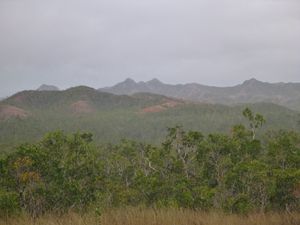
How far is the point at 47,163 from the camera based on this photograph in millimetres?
10938

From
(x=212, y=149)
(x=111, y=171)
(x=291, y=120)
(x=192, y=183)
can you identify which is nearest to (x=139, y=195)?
(x=192, y=183)

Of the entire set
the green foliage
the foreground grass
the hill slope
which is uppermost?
the hill slope

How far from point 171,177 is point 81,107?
112m

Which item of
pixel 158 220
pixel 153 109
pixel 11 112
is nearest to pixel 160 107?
pixel 153 109

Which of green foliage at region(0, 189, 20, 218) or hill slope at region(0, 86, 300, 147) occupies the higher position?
hill slope at region(0, 86, 300, 147)

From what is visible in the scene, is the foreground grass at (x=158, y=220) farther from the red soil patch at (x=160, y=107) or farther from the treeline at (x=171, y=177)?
the red soil patch at (x=160, y=107)

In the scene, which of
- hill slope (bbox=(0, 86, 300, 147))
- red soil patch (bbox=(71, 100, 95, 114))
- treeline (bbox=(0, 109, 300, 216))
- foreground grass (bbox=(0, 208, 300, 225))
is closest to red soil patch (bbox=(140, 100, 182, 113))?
hill slope (bbox=(0, 86, 300, 147))

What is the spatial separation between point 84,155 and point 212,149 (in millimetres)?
4104

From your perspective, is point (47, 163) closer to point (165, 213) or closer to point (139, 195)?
point (139, 195)

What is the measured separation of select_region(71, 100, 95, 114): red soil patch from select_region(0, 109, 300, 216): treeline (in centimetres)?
Result: 10699

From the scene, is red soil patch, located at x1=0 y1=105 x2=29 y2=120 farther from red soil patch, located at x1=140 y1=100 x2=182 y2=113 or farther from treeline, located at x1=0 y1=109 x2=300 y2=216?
treeline, located at x1=0 y1=109 x2=300 y2=216

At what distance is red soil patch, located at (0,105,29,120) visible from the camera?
350ft

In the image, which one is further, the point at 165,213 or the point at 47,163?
the point at 47,163

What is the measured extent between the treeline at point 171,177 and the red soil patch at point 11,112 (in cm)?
9710
